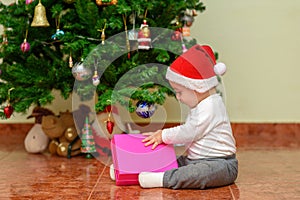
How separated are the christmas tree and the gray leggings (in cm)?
37

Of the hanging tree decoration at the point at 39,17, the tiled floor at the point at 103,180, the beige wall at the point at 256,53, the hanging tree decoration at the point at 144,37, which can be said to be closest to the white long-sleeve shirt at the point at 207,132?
the tiled floor at the point at 103,180

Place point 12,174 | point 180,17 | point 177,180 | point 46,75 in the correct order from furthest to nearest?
point 180,17
point 46,75
point 12,174
point 177,180

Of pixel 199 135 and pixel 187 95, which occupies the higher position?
pixel 187 95

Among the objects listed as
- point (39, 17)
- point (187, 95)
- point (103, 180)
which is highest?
point (39, 17)

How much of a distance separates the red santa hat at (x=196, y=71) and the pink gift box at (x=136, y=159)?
9.0 inches

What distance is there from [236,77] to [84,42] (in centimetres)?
101

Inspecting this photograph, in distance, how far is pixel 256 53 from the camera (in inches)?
102

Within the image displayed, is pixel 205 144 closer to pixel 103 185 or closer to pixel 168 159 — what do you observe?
pixel 168 159

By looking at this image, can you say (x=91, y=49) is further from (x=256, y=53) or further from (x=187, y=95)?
(x=256, y=53)

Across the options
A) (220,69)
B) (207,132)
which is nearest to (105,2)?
(220,69)

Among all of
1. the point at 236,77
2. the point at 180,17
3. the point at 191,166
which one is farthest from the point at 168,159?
the point at 236,77

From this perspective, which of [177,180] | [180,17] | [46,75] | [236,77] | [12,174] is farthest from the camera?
[236,77]

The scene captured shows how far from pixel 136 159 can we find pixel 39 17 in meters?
0.70

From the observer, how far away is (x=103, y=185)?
1.63m
